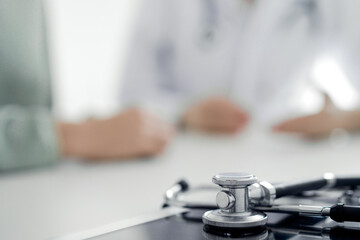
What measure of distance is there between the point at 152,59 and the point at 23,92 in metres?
1.04

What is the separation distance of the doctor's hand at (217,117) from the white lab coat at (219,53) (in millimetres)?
78

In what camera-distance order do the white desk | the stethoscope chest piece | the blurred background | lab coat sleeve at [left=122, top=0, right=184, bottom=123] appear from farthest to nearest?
1. lab coat sleeve at [left=122, top=0, right=184, bottom=123]
2. the blurred background
3. the white desk
4. the stethoscope chest piece

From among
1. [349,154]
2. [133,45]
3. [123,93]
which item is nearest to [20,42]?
[349,154]

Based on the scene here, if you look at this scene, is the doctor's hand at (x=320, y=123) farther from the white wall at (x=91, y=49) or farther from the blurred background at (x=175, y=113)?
the white wall at (x=91, y=49)

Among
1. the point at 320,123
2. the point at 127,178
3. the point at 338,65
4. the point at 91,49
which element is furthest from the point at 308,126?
the point at 91,49

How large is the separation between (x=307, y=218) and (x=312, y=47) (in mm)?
976

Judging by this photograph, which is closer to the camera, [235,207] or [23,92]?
[235,207]

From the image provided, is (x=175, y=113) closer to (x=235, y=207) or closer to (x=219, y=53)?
(x=219, y=53)

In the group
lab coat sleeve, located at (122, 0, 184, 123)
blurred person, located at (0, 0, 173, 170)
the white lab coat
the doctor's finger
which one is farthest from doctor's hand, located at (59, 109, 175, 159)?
lab coat sleeve, located at (122, 0, 184, 123)

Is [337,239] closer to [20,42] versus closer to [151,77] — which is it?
[20,42]

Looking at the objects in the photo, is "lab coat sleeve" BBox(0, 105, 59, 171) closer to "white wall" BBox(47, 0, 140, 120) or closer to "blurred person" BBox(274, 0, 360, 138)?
"blurred person" BBox(274, 0, 360, 138)

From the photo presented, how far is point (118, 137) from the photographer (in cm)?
84

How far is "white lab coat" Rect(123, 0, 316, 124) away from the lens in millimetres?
1309

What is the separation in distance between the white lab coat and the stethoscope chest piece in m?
0.90
